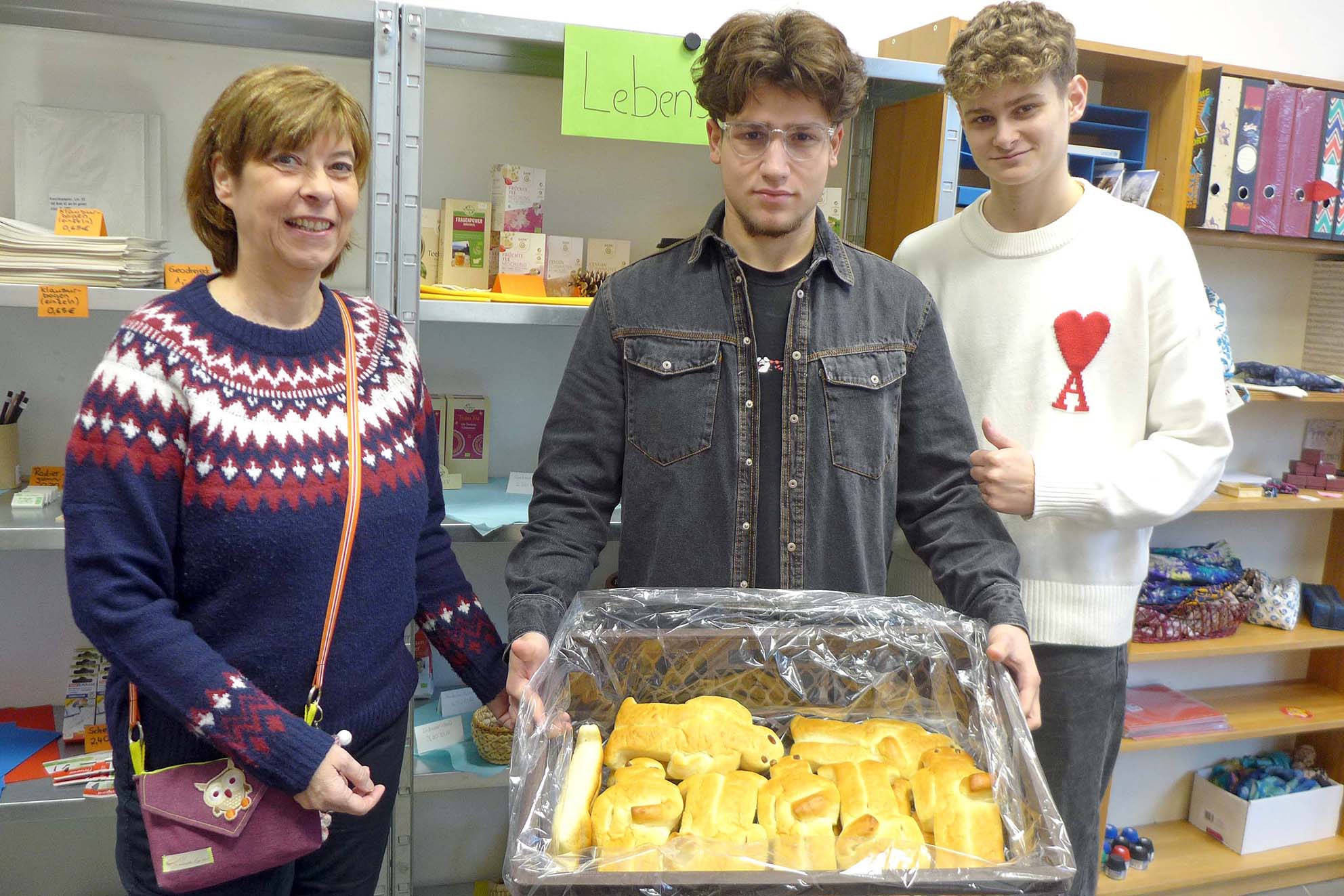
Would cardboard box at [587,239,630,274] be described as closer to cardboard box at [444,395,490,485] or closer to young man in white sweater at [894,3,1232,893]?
cardboard box at [444,395,490,485]

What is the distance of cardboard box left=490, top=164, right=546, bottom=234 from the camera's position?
2.07m

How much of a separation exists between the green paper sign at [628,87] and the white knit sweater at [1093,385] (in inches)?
24.2

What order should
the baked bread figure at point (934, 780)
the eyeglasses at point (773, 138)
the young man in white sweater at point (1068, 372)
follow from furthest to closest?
the young man in white sweater at point (1068, 372), the eyeglasses at point (773, 138), the baked bread figure at point (934, 780)

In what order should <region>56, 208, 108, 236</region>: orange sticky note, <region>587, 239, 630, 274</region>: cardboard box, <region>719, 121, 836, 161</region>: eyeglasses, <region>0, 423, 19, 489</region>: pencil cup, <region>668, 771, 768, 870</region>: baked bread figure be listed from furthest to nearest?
<region>587, 239, 630, 274</region>: cardboard box → <region>0, 423, 19, 489</region>: pencil cup → <region>56, 208, 108, 236</region>: orange sticky note → <region>719, 121, 836, 161</region>: eyeglasses → <region>668, 771, 768, 870</region>: baked bread figure

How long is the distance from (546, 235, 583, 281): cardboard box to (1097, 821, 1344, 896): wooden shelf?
7.20 feet

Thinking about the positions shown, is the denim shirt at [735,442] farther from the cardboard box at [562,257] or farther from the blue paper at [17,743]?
the blue paper at [17,743]

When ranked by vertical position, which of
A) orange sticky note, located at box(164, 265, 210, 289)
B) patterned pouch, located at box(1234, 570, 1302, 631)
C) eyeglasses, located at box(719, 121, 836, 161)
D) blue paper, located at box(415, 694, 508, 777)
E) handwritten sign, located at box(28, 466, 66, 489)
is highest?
eyeglasses, located at box(719, 121, 836, 161)

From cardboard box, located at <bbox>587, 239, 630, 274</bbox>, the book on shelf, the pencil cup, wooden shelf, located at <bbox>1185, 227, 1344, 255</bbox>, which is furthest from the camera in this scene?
the book on shelf

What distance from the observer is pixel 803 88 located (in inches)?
50.9

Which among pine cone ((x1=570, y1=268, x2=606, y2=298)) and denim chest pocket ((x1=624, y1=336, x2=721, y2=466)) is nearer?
denim chest pocket ((x1=624, y1=336, x2=721, y2=466))

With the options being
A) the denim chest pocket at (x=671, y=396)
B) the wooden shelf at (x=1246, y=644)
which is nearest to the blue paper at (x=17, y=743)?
the denim chest pocket at (x=671, y=396)

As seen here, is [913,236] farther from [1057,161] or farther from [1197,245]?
[1197,245]

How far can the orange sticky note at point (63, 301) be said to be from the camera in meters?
1.67

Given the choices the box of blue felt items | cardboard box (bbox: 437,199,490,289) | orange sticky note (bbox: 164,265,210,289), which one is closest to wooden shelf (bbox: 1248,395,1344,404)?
the box of blue felt items
